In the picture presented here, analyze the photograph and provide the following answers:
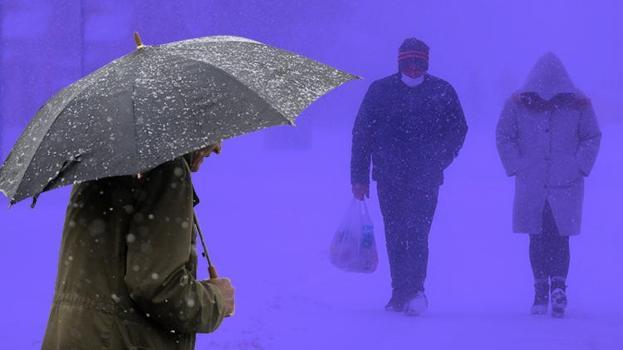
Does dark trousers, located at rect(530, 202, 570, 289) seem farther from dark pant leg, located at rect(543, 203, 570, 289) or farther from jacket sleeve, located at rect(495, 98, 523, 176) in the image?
jacket sleeve, located at rect(495, 98, 523, 176)

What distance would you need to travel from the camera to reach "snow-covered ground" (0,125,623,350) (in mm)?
5676

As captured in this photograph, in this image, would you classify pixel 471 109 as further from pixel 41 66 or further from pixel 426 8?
pixel 41 66

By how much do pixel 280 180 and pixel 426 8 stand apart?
4.21 ft

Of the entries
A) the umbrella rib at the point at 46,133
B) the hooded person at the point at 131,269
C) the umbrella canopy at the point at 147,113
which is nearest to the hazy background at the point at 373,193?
the umbrella canopy at the point at 147,113

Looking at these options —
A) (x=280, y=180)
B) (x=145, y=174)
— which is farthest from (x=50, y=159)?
(x=280, y=180)

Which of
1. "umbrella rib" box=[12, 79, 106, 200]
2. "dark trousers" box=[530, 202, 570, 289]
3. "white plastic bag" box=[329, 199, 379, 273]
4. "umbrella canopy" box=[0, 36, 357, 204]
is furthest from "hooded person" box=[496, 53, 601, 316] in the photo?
"umbrella rib" box=[12, 79, 106, 200]

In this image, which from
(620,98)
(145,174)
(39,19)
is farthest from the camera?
(39,19)

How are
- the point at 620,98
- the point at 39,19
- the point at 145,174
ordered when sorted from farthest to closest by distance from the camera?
the point at 39,19
the point at 620,98
the point at 145,174

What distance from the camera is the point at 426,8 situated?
18.9 feet

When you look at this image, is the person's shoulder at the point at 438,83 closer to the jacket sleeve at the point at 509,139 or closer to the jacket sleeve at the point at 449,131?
the jacket sleeve at the point at 449,131

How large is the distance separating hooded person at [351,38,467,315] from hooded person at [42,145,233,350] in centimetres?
388

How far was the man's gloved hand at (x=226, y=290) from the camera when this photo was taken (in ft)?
6.58

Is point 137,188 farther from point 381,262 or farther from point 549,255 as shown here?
point 549,255

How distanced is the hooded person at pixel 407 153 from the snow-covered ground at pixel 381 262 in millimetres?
69
